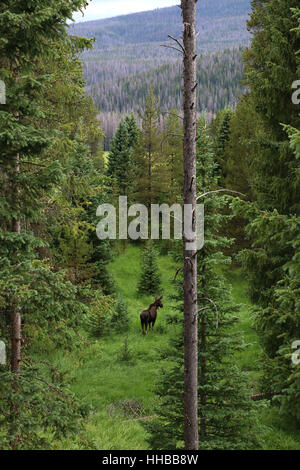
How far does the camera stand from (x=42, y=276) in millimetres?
6789

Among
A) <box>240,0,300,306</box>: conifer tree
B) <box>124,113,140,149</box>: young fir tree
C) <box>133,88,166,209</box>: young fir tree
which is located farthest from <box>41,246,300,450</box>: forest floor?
<box>124,113,140,149</box>: young fir tree

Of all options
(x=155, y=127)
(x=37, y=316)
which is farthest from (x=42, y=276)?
(x=155, y=127)

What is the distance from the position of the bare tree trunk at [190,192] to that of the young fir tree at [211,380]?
184 cm

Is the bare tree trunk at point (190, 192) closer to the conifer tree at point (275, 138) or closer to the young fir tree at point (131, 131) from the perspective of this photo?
the conifer tree at point (275, 138)

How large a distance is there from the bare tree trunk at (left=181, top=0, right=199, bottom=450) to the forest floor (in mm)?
2164

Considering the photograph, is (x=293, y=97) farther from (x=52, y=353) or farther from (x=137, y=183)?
(x=137, y=183)

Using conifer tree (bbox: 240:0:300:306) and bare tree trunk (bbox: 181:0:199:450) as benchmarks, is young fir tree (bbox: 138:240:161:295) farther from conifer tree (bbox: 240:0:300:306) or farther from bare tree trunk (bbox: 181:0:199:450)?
bare tree trunk (bbox: 181:0:199:450)

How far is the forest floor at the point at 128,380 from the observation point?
1136 centimetres

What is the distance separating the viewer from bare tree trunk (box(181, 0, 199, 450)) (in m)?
6.59

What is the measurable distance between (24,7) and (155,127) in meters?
32.4

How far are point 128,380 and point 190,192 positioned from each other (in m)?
12.5
